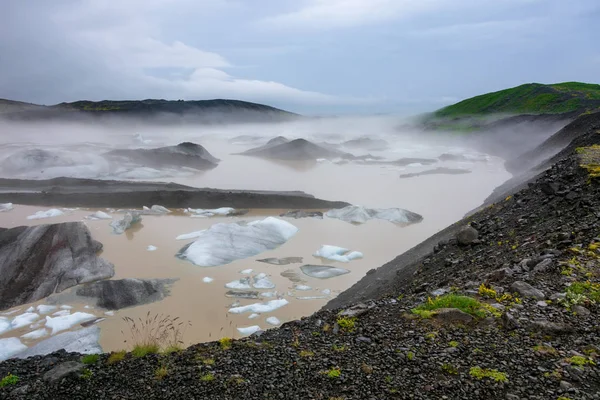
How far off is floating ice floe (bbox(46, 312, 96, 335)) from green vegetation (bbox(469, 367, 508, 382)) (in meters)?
9.67

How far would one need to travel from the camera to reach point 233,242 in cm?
1530

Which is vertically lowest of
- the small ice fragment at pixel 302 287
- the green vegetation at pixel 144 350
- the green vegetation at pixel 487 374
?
the small ice fragment at pixel 302 287

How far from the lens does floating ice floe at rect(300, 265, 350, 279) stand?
13195mm

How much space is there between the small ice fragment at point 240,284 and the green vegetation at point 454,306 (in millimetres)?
7437

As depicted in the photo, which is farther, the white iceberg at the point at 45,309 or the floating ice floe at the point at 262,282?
the floating ice floe at the point at 262,282

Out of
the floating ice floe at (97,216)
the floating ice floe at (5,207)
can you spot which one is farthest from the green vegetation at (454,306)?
the floating ice floe at (5,207)

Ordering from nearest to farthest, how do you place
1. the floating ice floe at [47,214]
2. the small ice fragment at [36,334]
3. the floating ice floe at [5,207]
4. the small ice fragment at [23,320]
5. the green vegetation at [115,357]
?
the green vegetation at [115,357]
the small ice fragment at [36,334]
the small ice fragment at [23,320]
the floating ice floe at [47,214]
the floating ice floe at [5,207]

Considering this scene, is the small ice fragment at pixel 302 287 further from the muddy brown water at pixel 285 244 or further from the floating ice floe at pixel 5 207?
the floating ice floe at pixel 5 207

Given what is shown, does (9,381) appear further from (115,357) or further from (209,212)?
(209,212)

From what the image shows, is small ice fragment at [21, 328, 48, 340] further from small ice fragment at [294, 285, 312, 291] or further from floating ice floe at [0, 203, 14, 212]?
floating ice floe at [0, 203, 14, 212]

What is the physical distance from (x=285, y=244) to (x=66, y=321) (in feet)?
26.8

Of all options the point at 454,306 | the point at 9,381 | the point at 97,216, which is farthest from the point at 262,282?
the point at 97,216

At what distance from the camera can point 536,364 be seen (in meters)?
4.18

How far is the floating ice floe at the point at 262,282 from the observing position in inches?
486
